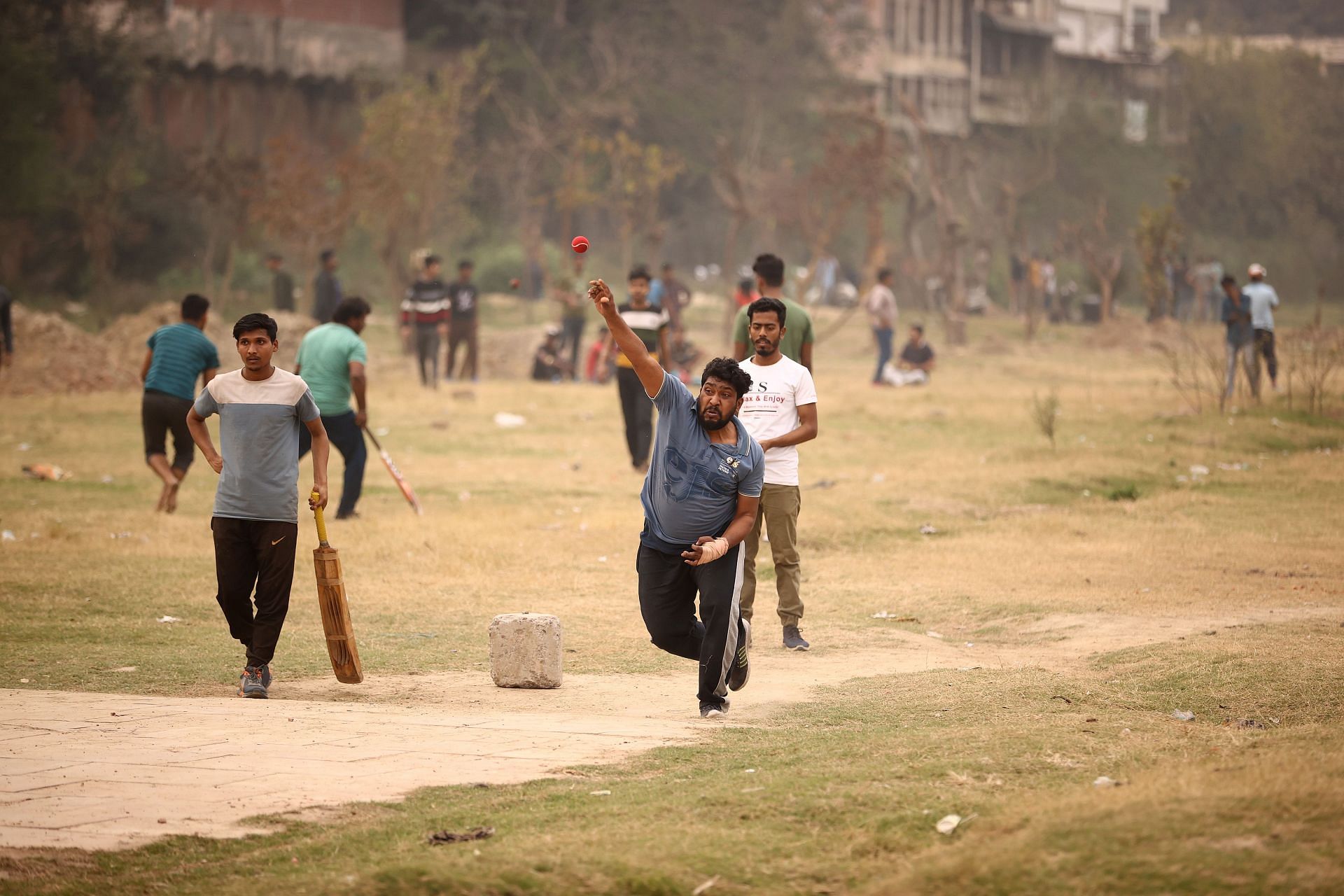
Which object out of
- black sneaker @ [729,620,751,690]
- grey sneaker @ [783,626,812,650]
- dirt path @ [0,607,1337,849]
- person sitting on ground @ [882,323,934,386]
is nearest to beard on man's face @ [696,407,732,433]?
black sneaker @ [729,620,751,690]

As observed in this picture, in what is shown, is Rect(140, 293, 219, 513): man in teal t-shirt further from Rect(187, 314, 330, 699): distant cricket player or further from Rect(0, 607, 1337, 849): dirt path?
Rect(0, 607, 1337, 849): dirt path

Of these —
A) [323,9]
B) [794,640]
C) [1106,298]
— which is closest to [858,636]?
[794,640]

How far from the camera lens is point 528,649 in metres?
7.17

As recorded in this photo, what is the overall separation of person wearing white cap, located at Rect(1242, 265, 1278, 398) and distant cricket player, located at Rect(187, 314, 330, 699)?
15.5 metres

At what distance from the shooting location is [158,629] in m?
8.76

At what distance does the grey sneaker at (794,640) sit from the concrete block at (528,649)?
149cm

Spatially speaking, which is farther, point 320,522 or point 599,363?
point 599,363

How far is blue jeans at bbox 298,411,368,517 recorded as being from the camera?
11.9 meters

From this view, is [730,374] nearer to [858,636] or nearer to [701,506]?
[701,506]

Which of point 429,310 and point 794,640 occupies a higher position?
point 429,310

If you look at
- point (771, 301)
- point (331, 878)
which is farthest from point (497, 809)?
point (771, 301)

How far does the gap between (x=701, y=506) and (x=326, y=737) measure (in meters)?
1.69

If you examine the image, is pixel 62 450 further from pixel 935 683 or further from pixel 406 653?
pixel 935 683

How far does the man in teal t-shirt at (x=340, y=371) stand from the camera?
38.2ft
